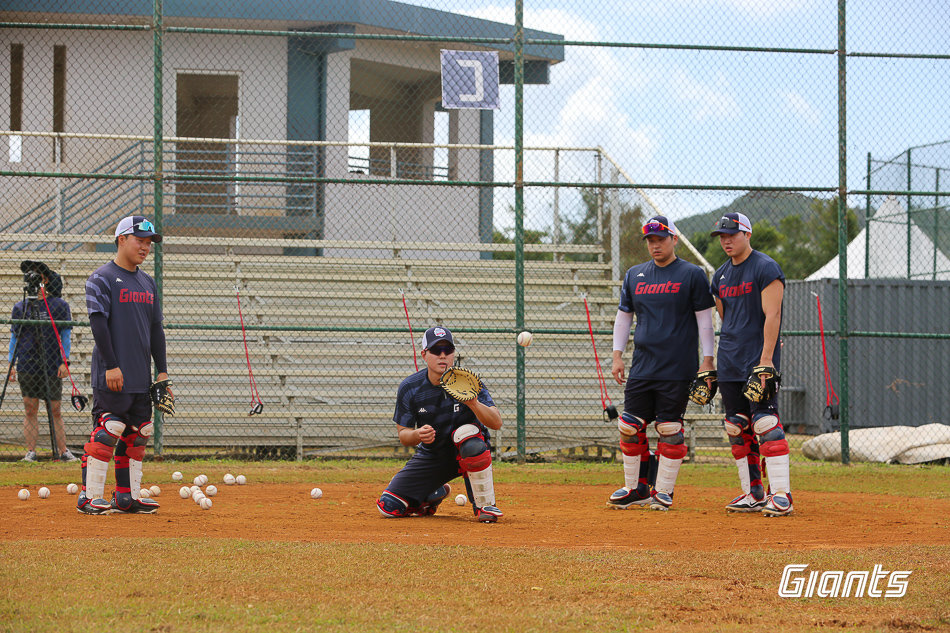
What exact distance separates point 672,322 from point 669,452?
100 cm

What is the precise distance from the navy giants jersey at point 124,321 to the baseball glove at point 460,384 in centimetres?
230

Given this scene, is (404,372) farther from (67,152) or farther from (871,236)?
(871,236)

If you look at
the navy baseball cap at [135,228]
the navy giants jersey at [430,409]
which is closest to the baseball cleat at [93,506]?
the navy baseball cap at [135,228]

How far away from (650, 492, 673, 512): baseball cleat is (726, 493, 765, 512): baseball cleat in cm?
45

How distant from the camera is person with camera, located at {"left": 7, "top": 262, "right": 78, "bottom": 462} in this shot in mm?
11164

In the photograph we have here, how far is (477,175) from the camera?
51.0 ft

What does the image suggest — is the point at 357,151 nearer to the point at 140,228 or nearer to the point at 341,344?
the point at 341,344

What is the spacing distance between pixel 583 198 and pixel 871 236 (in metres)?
8.23

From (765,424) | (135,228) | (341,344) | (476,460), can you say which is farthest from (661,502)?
(341,344)

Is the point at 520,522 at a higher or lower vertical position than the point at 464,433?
lower

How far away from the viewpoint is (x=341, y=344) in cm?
1324

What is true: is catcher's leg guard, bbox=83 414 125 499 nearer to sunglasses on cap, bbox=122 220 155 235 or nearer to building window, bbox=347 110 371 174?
sunglasses on cap, bbox=122 220 155 235

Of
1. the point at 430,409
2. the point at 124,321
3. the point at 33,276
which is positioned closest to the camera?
the point at 430,409

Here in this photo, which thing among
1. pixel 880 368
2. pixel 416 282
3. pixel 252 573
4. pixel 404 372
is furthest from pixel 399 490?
pixel 880 368
